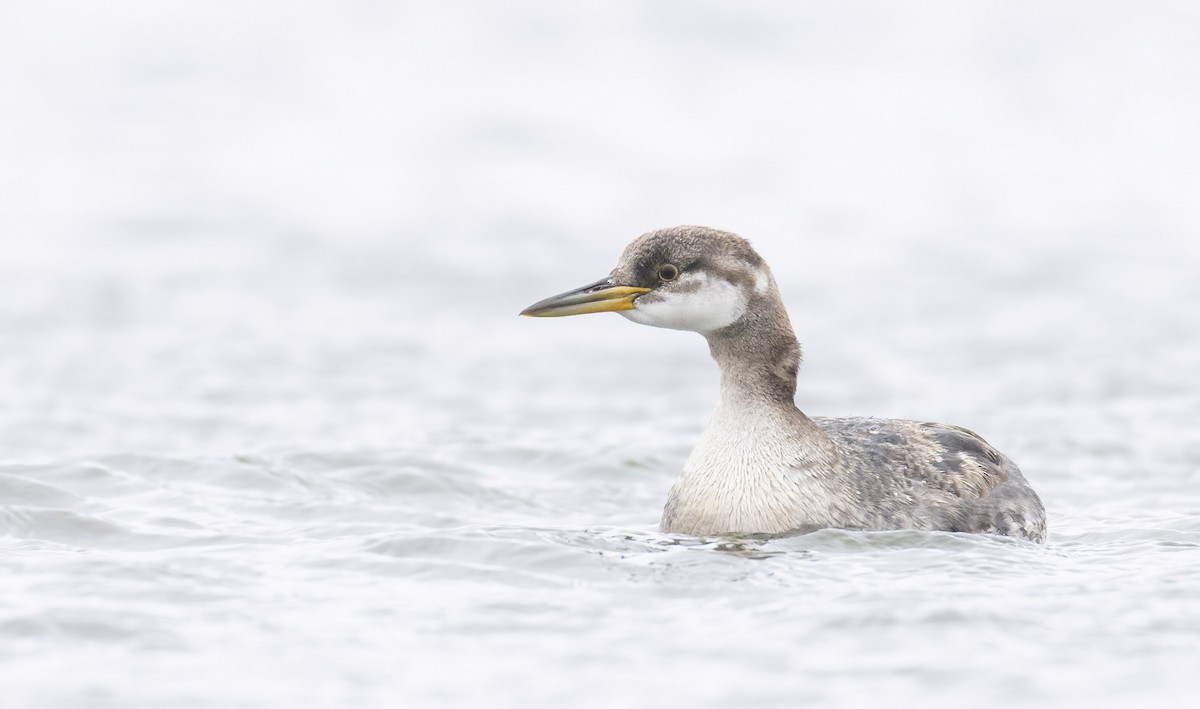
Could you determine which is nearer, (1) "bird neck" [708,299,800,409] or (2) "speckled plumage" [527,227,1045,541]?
(2) "speckled plumage" [527,227,1045,541]

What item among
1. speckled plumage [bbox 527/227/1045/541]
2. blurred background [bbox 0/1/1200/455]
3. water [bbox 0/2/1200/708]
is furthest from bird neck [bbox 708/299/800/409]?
blurred background [bbox 0/1/1200/455]

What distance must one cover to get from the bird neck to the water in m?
0.84

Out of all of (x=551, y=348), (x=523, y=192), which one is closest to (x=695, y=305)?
(x=551, y=348)

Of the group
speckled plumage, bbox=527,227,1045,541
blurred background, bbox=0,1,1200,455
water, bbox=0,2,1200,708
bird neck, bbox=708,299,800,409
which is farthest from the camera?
blurred background, bbox=0,1,1200,455

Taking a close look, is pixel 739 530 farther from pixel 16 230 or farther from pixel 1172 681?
pixel 16 230

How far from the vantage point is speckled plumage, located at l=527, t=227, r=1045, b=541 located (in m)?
8.59

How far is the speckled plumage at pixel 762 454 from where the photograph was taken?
859 cm

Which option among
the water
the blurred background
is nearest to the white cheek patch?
the water

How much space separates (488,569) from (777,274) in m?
9.55

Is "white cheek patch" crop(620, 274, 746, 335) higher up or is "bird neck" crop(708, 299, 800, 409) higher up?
"white cheek patch" crop(620, 274, 746, 335)

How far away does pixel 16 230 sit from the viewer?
17.3 m

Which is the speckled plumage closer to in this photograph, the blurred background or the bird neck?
the bird neck

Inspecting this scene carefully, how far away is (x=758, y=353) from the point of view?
8844 millimetres

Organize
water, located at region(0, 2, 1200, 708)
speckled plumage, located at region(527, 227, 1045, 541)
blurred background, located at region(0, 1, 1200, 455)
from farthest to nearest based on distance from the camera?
blurred background, located at region(0, 1, 1200, 455) → speckled plumage, located at region(527, 227, 1045, 541) → water, located at region(0, 2, 1200, 708)
